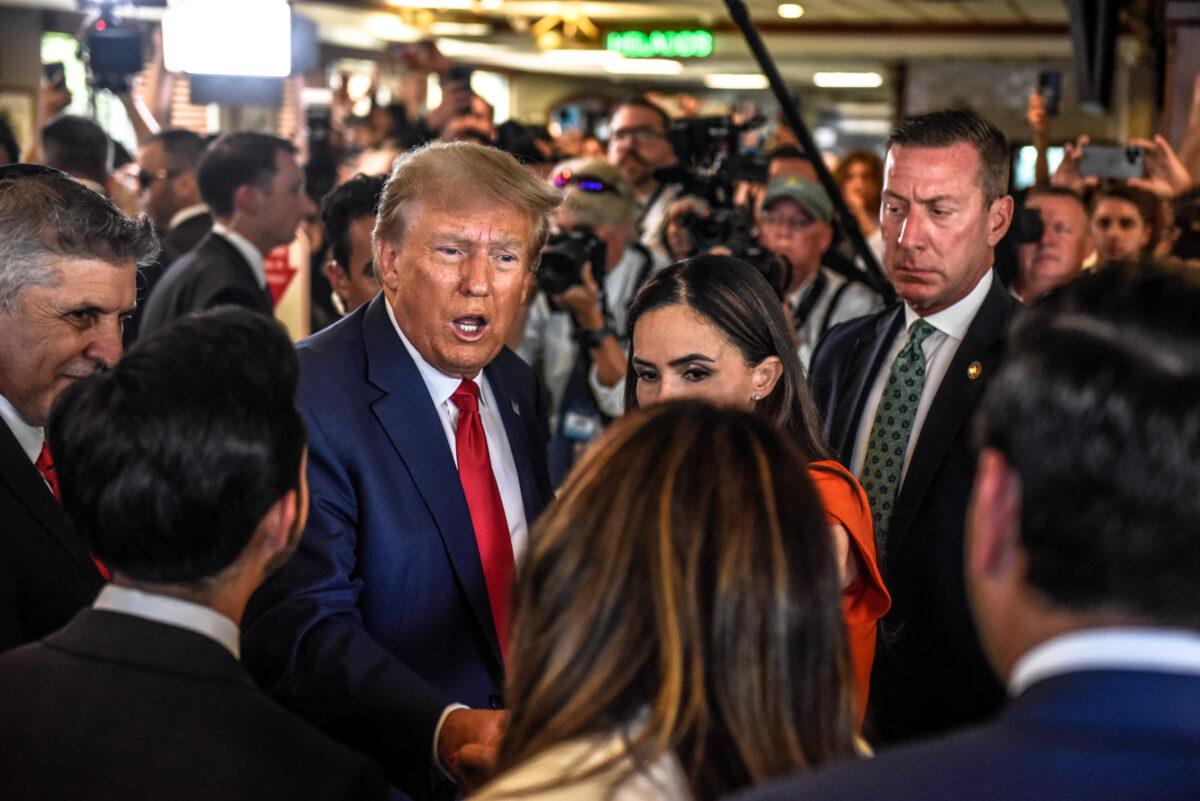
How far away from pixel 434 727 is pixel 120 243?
2.69 feet

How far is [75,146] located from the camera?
5082 mm

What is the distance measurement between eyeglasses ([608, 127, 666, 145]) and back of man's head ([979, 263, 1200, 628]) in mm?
4946

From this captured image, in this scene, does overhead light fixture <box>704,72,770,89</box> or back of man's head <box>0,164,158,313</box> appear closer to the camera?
back of man's head <box>0,164,158,313</box>

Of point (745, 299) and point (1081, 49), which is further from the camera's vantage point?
point (1081, 49)

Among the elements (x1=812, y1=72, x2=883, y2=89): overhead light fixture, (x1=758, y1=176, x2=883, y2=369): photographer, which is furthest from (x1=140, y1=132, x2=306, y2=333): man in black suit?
(x1=812, y1=72, x2=883, y2=89): overhead light fixture

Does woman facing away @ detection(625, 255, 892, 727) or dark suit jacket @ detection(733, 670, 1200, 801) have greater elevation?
woman facing away @ detection(625, 255, 892, 727)

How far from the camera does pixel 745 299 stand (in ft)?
7.20

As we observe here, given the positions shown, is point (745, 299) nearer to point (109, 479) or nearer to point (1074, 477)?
point (109, 479)

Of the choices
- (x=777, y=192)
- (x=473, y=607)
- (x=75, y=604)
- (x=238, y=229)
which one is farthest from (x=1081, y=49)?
(x=75, y=604)

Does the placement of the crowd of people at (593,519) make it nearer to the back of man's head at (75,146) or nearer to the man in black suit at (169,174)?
the back of man's head at (75,146)

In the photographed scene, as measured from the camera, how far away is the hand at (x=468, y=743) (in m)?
1.73

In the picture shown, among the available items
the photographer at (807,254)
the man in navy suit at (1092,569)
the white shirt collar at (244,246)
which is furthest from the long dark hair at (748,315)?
the white shirt collar at (244,246)

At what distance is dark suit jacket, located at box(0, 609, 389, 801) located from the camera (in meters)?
1.23

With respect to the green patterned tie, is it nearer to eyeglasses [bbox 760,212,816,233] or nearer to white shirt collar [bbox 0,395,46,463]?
white shirt collar [bbox 0,395,46,463]
